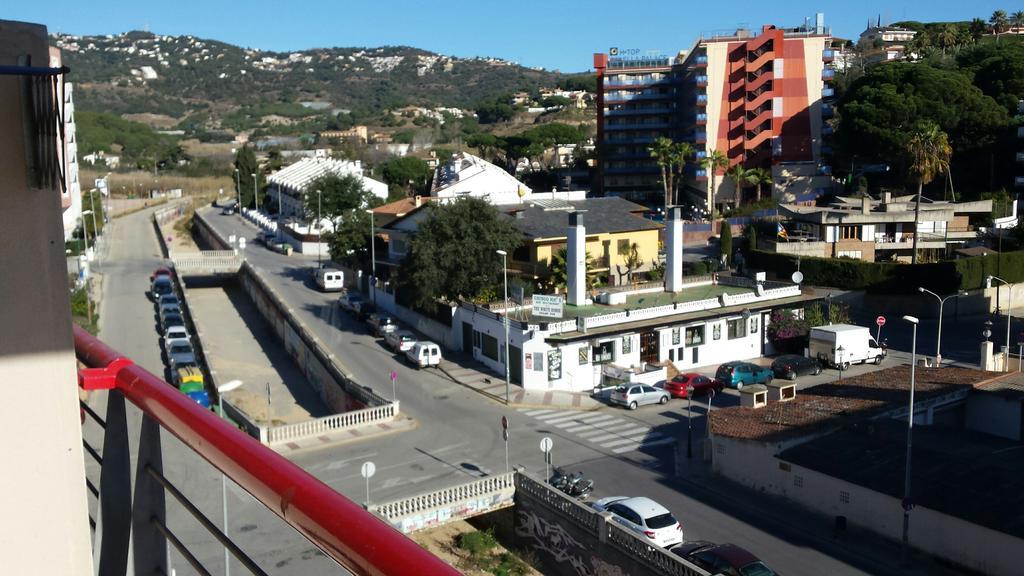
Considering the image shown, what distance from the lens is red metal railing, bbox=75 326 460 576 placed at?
1.80m

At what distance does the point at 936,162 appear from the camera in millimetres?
53781

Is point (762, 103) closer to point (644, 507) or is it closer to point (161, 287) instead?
point (161, 287)

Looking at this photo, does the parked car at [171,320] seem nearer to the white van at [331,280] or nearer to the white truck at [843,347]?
the white van at [331,280]

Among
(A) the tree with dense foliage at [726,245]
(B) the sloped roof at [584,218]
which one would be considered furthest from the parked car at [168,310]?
(A) the tree with dense foliage at [726,245]

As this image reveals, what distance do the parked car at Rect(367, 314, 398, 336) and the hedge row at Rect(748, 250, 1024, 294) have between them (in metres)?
24.7

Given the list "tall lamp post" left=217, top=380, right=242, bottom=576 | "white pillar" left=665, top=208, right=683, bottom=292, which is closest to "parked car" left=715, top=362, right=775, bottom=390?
"white pillar" left=665, top=208, right=683, bottom=292

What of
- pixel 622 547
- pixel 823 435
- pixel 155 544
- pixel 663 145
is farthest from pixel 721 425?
pixel 663 145

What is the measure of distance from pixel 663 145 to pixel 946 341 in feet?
120

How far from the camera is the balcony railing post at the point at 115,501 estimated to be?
296 centimetres

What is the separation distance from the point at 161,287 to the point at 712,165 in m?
44.3

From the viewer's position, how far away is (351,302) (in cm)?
5050

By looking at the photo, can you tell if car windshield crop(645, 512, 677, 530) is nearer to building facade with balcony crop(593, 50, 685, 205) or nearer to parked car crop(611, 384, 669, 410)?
parked car crop(611, 384, 669, 410)

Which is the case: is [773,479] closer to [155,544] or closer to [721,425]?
[721,425]

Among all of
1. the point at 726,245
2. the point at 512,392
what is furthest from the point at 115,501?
the point at 726,245
